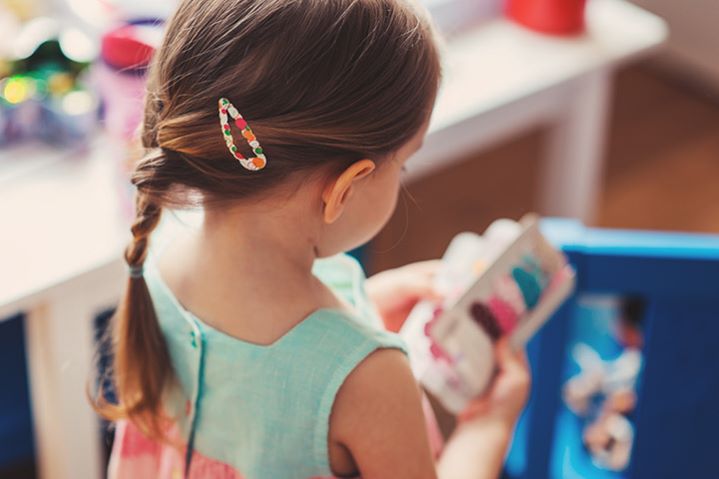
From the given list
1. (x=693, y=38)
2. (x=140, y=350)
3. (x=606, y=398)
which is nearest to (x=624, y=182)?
(x=693, y=38)

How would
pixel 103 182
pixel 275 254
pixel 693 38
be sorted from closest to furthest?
pixel 275 254 < pixel 103 182 < pixel 693 38

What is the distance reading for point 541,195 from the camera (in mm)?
1816

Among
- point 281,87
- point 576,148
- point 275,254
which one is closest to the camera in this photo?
point 281,87

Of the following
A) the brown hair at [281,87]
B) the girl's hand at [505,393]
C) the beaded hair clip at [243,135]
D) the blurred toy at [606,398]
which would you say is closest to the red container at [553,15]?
the blurred toy at [606,398]

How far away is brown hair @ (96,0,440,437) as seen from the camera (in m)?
0.72

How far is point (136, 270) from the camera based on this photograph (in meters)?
0.86

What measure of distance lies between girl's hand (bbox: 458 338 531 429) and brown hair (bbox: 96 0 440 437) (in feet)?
0.93

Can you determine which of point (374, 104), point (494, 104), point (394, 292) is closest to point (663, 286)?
point (394, 292)

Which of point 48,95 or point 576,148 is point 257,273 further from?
point 576,148

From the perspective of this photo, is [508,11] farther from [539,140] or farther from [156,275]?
[156,275]

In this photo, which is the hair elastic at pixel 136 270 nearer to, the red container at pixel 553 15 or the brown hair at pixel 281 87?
the brown hair at pixel 281 87

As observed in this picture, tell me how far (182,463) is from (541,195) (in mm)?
1024

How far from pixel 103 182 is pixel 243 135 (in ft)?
2.01

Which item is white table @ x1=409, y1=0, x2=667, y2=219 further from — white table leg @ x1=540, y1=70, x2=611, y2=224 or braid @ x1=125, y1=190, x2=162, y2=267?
braid @ x1=125, y1=190, x2=162, y2=267
